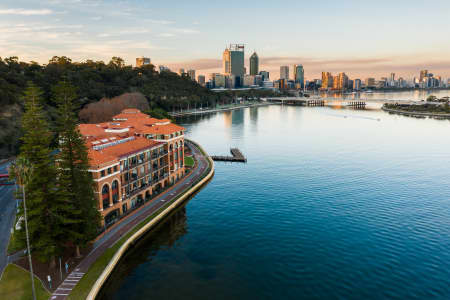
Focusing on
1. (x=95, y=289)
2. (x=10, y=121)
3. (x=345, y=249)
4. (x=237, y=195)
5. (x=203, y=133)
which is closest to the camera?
(x=95, y=289)

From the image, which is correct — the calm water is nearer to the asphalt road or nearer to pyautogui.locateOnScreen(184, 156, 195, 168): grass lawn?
pyautogui.locateOnScreen(184, 156, 195, 168): grass lawn

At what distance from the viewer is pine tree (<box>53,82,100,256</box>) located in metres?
49.2

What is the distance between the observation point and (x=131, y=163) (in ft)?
229

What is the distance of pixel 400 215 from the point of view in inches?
2800

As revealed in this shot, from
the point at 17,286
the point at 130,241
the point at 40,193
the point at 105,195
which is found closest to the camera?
the point at 17,286

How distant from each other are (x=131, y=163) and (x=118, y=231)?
1663cm

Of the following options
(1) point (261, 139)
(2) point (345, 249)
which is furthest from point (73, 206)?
(1) point (261, 139)

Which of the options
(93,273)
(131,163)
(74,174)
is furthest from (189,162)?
(93,273)

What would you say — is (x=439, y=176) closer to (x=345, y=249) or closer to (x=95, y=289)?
(x=345, y=249)

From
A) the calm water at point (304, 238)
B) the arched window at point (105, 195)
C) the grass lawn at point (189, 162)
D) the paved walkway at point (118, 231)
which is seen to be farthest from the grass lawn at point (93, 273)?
the grass lawn at point (189, 162)

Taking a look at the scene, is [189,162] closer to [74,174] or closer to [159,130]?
[159,130]

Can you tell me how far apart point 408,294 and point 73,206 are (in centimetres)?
5009

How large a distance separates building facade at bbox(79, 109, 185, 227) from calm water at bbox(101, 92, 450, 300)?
908 centimetres

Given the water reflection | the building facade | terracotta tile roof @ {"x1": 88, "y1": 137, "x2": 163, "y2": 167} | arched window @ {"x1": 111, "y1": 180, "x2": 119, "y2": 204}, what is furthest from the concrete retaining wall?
terracotta tile roof @ {"x1": 88, "y1": 137, "x2": 163, "y2": 167}
